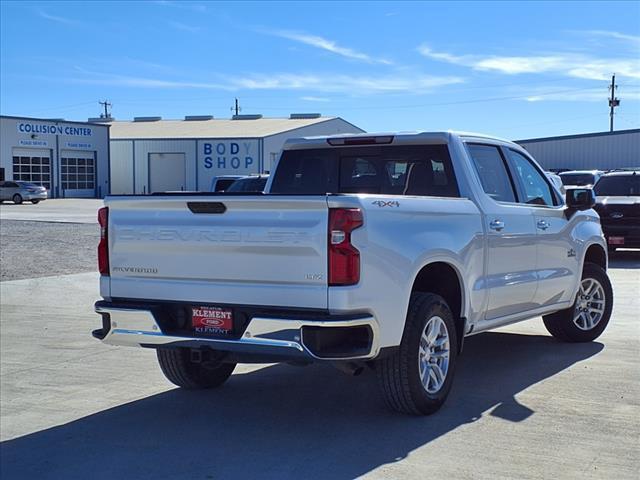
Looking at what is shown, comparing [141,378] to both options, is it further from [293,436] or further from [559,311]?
[559,311]

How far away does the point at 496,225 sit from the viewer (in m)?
6.68

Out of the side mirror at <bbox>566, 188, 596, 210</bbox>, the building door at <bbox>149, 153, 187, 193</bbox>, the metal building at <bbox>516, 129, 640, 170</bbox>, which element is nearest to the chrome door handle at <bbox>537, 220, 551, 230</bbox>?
the side mirror at <bbox>566, 188, 596, 210</bbox>

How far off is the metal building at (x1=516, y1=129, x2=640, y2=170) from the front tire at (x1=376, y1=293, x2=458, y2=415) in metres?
41.6

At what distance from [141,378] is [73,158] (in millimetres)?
59627

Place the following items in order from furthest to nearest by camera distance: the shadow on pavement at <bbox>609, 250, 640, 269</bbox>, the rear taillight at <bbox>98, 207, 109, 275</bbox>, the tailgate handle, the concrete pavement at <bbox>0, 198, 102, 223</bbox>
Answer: the concrete pavement at <bbox>0, 198, 102, 223</bbox>
the shadow on pavement at <bbox>609, 250, 640, 269</bbox>
the rear taillight at <bbox>98, 207, 109, 275</bbox>
the tailgate handle

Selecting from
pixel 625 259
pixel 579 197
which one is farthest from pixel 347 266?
pixel 625 259

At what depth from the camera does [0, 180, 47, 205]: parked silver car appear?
4931 cm

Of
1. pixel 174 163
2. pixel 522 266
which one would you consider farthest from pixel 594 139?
pixel 522 266

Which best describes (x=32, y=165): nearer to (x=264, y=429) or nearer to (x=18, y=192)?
(x=18, y=192)

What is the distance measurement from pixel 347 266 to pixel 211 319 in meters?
1.08

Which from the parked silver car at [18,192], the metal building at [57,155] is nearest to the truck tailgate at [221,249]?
the parked silver car at [18,192]

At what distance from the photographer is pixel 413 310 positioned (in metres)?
5.68

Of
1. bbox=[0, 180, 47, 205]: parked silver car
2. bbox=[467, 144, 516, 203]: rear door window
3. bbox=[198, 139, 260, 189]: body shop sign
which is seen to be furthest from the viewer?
bbox=[198, 139, 260, 189]: body shop sign

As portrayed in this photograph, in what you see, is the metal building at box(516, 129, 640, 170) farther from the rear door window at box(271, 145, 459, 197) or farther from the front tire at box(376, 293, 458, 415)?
the front tire at box(376, 293, 458, 415)
